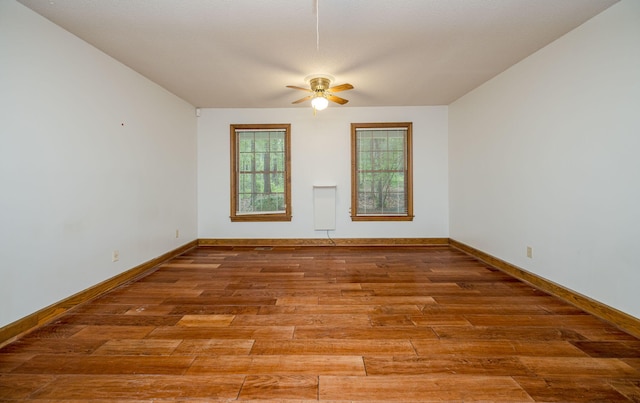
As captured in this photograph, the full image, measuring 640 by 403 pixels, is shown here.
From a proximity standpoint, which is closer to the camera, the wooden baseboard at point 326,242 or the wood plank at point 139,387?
the wood plank at point 139,387

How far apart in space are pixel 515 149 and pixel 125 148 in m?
4.61

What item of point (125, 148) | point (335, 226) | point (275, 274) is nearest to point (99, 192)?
point (125, 148)

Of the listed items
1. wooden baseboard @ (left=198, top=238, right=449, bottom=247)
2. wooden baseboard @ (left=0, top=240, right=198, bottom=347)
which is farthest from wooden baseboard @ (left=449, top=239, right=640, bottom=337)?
wooden baseboard @ (left=0, top=240, right=198, bottom=347)

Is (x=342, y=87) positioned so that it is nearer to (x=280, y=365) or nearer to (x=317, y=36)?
(x=317, y=36)

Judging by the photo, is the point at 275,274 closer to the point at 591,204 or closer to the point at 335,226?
the point at 335,226

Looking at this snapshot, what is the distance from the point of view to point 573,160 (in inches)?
99.3

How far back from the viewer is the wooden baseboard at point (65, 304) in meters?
1.96

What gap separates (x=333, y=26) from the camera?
2.41m

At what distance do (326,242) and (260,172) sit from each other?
1.76 m

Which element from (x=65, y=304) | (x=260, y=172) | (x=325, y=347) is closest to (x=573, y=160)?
(x=325, y=347)

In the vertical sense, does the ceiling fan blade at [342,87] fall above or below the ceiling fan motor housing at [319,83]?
below

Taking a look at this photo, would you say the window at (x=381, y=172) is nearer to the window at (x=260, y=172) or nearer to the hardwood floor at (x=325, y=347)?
the window at (x=260, y=172)

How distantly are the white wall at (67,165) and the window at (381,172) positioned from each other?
3217 mm

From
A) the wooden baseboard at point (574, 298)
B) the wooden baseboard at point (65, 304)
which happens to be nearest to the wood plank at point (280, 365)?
the wooden baseboard at point (65, 304)
